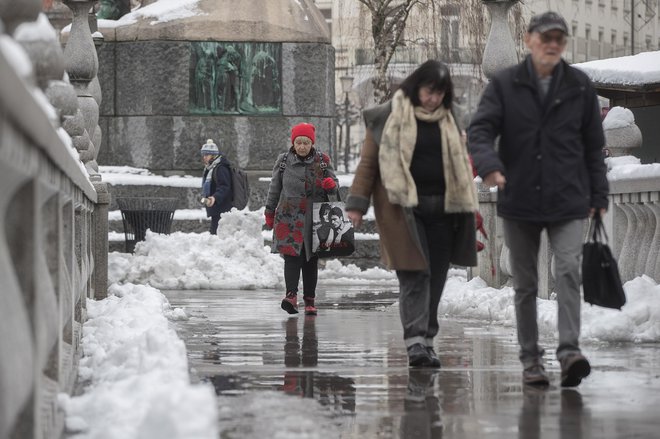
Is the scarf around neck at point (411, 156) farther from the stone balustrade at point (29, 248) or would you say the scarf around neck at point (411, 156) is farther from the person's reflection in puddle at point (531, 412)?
the stone balustrade at point (29, 248)

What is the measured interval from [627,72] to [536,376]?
36.5 feet

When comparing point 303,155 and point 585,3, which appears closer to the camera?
point 303,155

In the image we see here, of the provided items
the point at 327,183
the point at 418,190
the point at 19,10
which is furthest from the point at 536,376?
the point at 327,183

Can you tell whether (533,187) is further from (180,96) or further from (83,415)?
(180,96)

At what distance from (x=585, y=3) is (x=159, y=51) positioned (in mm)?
61178

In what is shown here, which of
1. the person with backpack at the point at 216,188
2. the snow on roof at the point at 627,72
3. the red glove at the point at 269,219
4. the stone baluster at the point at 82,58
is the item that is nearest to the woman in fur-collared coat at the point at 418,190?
the red glove at the point at 269,219

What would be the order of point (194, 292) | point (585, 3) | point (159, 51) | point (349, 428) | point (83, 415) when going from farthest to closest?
point (585, 3)
point (159, 51)
point (194, 292)
point (349, 428)
point (83, 415)

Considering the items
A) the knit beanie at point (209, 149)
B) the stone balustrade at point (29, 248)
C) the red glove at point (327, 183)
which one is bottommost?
the knit beanie at point (209, 149)

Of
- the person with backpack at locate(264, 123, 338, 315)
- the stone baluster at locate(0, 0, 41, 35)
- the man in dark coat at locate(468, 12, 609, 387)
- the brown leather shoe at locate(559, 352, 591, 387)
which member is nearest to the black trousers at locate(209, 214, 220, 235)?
the person with backpack at locate(264, 123, 338, 315)

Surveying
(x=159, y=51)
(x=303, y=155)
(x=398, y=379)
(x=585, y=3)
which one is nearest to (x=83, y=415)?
(x=398, y=379)

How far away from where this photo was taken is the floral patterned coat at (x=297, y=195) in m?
14.8

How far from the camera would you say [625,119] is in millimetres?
14797

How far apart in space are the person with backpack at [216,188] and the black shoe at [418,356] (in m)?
16.2

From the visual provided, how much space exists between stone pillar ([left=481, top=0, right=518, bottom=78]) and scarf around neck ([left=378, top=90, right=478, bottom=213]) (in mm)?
7057
